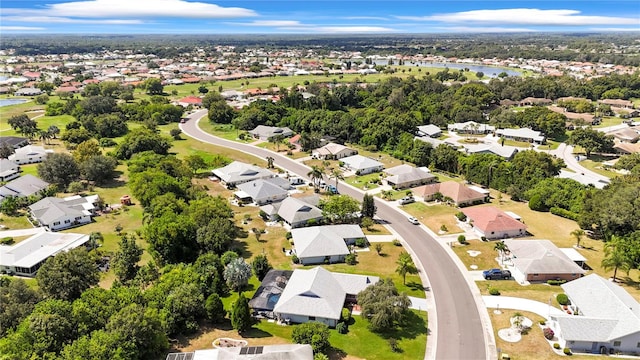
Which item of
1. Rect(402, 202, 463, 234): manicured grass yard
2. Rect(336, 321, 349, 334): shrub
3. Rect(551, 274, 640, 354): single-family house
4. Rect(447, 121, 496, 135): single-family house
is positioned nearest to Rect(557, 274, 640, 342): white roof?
Rect(551, 274, 640, 354): single-family house

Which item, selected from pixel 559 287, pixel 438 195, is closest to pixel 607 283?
pixel 559 287

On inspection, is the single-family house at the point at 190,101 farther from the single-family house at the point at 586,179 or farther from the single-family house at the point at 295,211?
the single-family house at the point at 586,179

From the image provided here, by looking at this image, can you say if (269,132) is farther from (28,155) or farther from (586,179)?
(586,179)

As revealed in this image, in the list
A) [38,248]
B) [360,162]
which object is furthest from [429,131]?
[38,248]

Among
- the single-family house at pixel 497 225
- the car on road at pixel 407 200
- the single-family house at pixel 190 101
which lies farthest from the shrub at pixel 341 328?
the single-family house at pixel 190 101

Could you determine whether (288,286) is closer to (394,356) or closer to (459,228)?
(394,356)

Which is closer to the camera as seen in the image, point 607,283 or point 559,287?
point 607,283

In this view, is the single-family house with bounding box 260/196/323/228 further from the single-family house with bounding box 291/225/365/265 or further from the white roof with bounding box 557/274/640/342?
the white roof with bounding box 557/274/640/342
